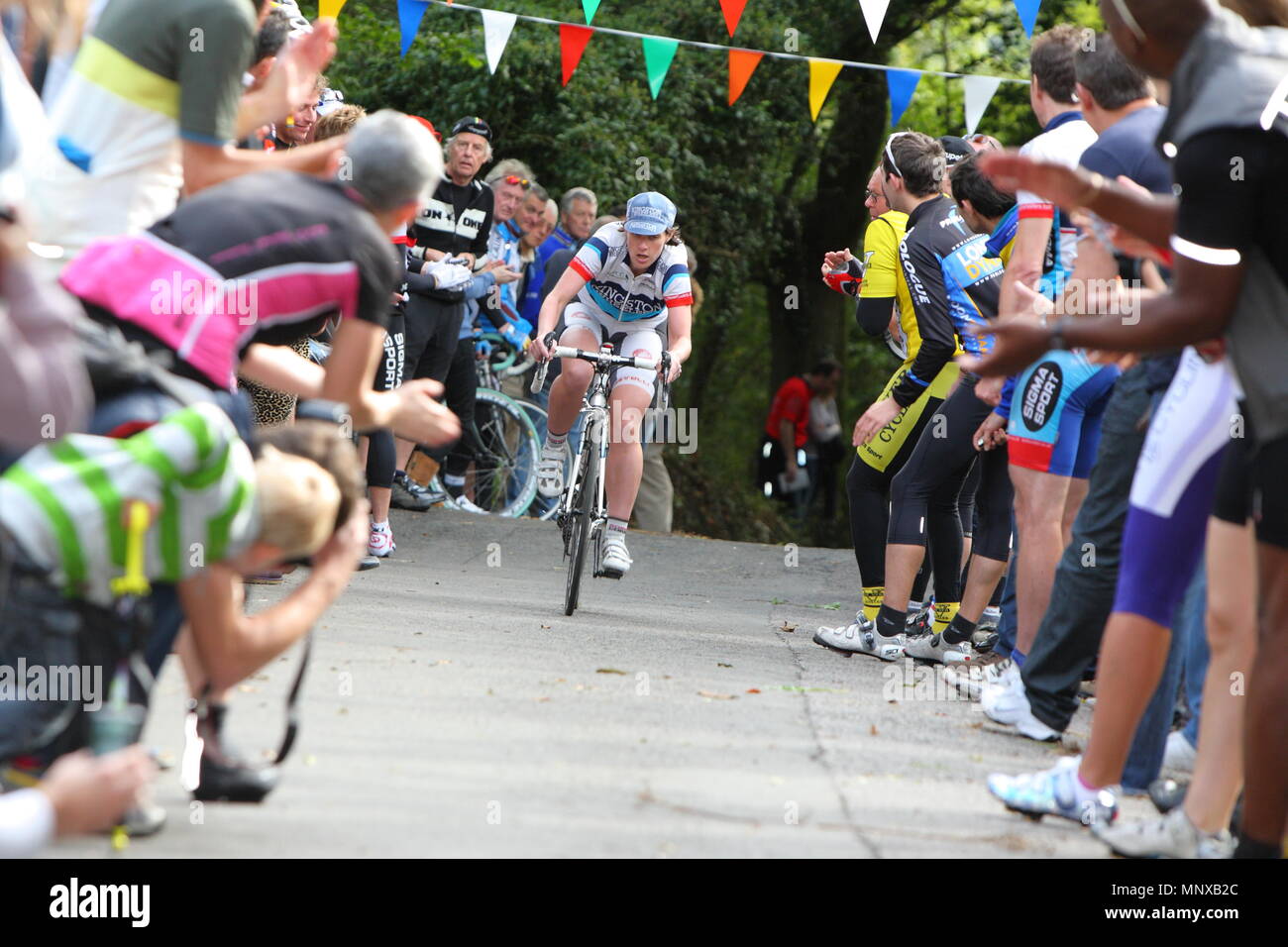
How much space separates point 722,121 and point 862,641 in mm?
11767

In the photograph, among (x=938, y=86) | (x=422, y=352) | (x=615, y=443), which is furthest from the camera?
(x=938, y=86)

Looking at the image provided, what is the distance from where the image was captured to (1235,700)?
4.02 meters

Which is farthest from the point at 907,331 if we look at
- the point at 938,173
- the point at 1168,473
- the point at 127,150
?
the point at 127,150

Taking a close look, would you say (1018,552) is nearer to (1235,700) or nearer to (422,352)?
(1235,700)

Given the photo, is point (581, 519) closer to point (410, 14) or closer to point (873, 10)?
point (873, 10)

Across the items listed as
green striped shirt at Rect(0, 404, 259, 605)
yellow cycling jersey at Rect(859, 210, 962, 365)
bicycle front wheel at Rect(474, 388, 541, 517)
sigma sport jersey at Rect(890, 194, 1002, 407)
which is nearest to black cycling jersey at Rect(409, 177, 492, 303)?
bicycle front wheel at Rect(474, 388, 541, 517)

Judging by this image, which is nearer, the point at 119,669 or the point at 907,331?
the point at 119,669

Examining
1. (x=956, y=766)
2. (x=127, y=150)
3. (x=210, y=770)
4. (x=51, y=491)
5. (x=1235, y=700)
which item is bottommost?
(x=956, y=766)

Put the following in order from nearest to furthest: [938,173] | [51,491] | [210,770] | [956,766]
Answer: [51,491] → [210,770] → [956,766] → [938,173]

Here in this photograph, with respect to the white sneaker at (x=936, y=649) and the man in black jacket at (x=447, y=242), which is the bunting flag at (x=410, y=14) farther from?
the white sneaker at (x=936, y=649)

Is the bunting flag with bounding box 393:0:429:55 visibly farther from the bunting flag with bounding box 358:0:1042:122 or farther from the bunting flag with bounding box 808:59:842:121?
the bunting flag with bounding box 808:59:842:121

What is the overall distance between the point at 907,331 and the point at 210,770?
476 cm

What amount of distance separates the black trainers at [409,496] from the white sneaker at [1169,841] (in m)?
8.65

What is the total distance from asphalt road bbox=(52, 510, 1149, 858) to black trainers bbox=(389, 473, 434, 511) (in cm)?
364
